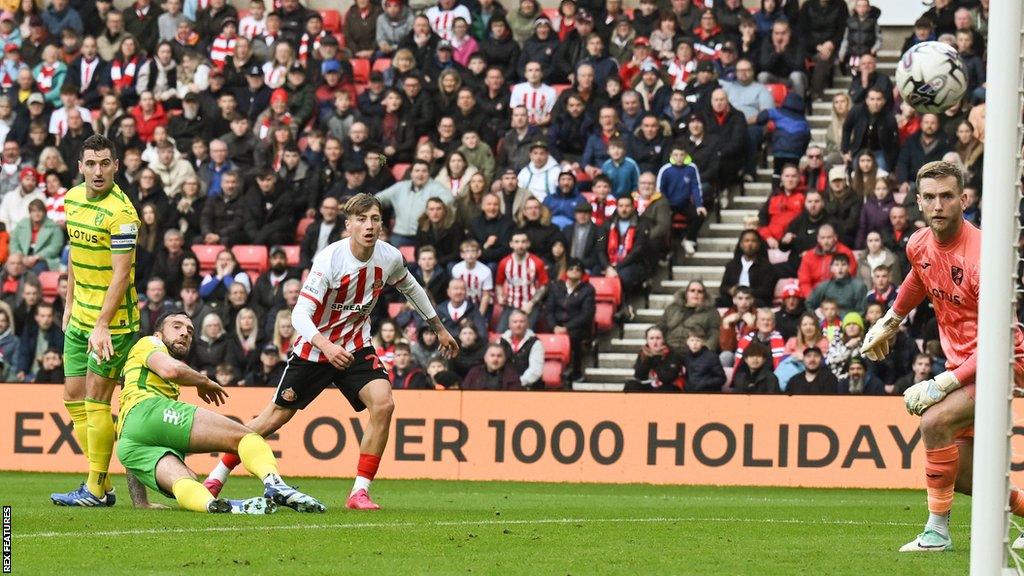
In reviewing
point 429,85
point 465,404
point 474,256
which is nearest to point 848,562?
point 465,404

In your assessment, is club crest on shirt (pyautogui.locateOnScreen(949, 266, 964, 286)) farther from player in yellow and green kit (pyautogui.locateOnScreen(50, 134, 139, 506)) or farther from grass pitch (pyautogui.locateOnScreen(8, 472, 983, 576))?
player in yellow and green kit (pyautogui.locateOnScreen(50, 134, 139, 506))

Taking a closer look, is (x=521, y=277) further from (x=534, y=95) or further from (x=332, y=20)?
(x=332, y=20)

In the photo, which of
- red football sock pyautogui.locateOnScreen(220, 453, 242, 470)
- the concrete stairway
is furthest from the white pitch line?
the concrete stairway

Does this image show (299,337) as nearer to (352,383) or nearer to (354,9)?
(352,383)

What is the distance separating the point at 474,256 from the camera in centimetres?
2023

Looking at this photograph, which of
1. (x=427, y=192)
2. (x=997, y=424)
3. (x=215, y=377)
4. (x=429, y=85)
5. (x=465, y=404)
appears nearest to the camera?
(x=997, y=424)

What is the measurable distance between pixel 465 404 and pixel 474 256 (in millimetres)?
3139

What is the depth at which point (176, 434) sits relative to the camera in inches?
438

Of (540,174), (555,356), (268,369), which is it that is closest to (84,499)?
(268,369)

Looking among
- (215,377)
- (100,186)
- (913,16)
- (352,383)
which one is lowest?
(215,377)

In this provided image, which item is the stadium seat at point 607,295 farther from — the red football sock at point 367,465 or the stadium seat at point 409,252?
the red football sock at point 367,465

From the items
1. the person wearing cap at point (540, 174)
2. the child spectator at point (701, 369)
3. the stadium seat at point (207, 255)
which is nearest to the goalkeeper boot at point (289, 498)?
the child spectator at point (701, 369)

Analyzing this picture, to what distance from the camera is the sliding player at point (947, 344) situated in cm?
880

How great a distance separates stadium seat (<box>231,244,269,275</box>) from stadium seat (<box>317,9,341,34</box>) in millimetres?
5347
